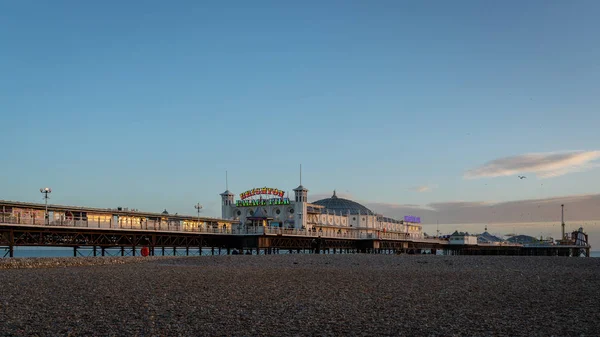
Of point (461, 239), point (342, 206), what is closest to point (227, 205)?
point (342, 206)

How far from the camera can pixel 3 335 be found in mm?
13289

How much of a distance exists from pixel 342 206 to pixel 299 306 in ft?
361

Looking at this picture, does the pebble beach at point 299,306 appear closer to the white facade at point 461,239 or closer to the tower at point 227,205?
the tower at point 227,205

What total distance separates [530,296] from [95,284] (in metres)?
16.7

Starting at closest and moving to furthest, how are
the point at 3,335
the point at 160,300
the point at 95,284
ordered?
the point at 3,335 → the point at 160,300 → the point at 95,284

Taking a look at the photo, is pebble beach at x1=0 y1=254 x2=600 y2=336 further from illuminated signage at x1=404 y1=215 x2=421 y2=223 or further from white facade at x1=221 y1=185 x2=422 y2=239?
illuminated signage at x1=404 y1=215 x2=421 y2=223

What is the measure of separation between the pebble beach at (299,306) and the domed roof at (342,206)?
95734 millimetres

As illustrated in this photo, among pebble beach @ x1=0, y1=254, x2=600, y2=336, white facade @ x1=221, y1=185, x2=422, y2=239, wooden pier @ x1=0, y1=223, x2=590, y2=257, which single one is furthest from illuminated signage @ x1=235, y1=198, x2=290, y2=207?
pebble beach @ x1=0, y1=254, x2=600, y2=336

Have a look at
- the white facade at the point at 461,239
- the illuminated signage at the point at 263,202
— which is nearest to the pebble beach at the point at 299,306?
the illuminated signage at the point at 263,202

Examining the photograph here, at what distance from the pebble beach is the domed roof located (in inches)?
3769

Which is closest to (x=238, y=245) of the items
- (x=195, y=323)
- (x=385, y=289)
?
(x=385, y=289)

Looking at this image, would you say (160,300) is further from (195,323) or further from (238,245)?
A: (238,245)

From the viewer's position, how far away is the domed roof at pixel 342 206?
123188 mm

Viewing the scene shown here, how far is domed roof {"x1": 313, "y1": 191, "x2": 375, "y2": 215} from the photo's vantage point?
123 m
